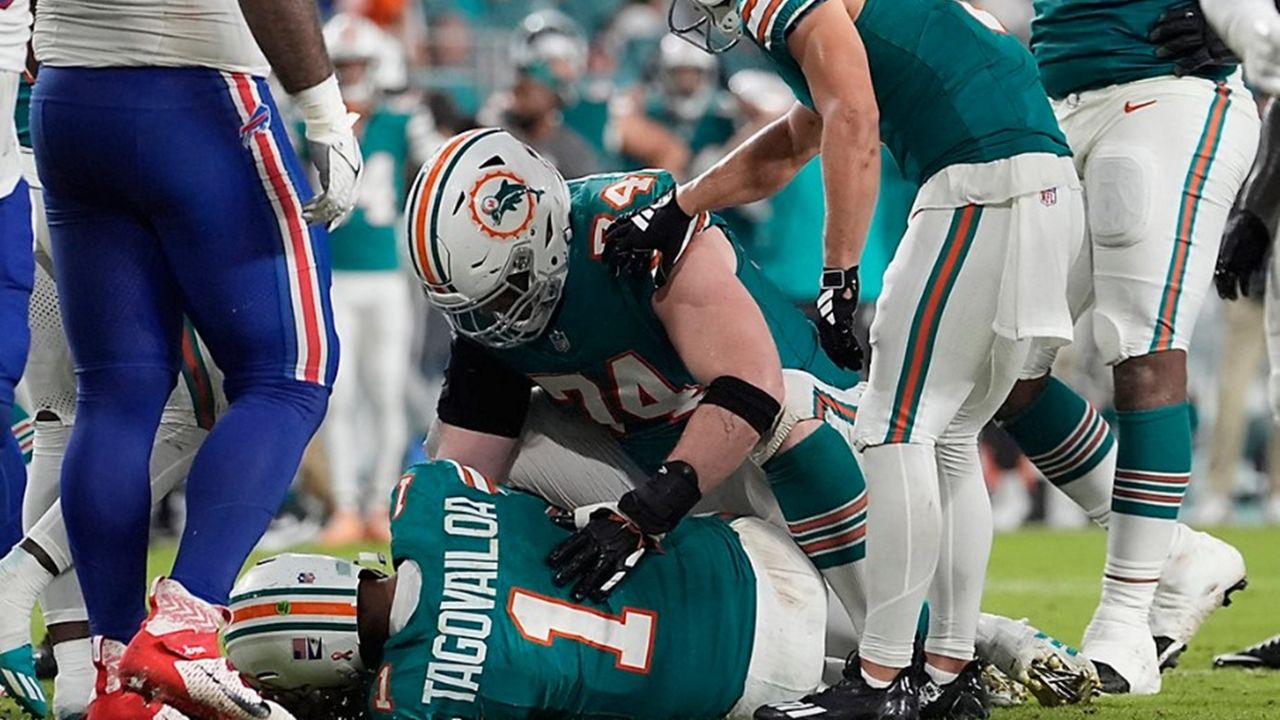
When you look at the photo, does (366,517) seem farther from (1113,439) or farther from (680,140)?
(1113,439)

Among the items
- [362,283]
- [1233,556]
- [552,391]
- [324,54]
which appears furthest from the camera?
[362,283]

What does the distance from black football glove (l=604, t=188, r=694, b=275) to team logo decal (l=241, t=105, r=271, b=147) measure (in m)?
0.67

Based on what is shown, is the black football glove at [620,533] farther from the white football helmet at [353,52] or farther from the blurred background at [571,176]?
the white football helmet at [353,52]

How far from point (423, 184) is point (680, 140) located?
5215mm

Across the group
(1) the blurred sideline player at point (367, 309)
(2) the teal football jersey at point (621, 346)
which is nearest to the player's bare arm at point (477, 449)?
(2) the teal football jersey at point (621, 346)

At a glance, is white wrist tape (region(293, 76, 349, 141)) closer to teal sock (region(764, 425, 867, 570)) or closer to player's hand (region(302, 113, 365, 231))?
player's hand (region(302, 113, 365, 231))

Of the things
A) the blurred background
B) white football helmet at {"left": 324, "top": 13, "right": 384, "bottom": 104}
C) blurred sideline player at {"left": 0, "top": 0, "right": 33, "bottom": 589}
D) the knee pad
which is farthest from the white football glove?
white football helmet at {"left": 324, "top": 13, "right": 384, "bottom": 104}

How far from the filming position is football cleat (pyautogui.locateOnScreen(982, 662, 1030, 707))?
11.5 feet

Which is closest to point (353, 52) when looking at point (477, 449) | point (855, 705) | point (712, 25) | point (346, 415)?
point (346, 415)

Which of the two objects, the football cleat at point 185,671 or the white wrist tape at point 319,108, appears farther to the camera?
the white wrist tape at point 319,108

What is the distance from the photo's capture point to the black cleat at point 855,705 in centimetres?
311

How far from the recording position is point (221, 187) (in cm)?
298

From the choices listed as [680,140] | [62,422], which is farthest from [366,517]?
[62,422]

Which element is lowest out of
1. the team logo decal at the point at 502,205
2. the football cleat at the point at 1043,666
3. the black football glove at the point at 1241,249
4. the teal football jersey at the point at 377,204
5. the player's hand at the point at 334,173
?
the teal football jersey at the point at 377,204
